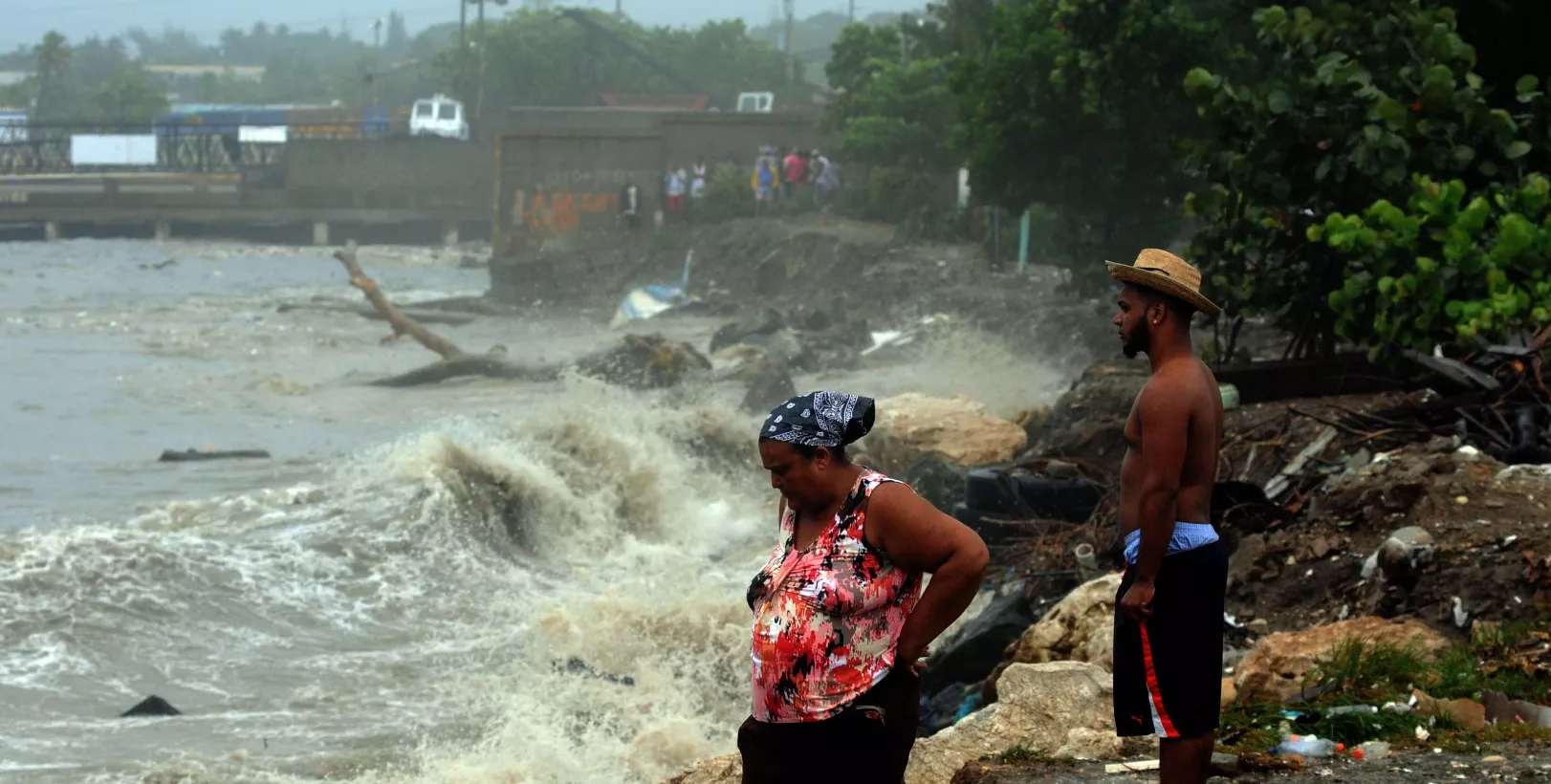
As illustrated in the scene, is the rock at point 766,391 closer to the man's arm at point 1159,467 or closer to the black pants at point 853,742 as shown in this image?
the man's arm at point 1159,467

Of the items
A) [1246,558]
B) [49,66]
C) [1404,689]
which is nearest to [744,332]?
[1246,558]

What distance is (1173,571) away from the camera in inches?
150

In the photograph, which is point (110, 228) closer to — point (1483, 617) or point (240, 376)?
point (240, 376)

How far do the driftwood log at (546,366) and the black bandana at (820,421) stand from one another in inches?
693

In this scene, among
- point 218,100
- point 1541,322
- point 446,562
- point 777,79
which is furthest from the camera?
point 218,100

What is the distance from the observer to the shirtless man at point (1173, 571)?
3.78 m

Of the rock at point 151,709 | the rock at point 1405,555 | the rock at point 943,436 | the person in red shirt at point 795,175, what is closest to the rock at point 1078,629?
the rock at point 1405,555

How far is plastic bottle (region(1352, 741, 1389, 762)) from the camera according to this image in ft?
15.5

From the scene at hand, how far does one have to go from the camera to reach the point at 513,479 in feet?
47.1

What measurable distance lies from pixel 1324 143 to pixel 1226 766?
6158 millimetres

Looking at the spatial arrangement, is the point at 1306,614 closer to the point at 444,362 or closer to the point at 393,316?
the point at 444,362

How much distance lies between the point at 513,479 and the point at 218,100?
14425cm

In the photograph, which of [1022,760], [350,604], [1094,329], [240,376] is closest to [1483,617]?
Result: [1022,760]

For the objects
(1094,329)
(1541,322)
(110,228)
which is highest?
(1541,322)
